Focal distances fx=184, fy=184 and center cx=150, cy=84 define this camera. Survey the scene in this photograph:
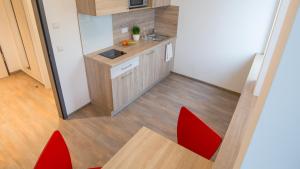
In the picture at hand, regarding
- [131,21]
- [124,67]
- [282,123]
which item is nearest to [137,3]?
[131,21]

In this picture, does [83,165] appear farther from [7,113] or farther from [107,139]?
[7,113]

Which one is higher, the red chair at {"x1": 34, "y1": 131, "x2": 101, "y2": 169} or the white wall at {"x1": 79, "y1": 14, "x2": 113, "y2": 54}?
the white wall at {"x1": 79, "y1": 14, "x2": 113, "y2": 54}

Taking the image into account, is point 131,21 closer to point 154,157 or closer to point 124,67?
point 124,67

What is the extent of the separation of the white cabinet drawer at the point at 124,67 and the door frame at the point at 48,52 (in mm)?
723

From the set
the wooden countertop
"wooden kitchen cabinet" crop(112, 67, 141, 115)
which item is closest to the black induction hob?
the wooden countertop

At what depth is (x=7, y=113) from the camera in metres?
2.77

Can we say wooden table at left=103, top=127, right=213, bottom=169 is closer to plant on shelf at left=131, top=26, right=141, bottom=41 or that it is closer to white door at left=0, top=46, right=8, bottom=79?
plant on shelf at left=131, top=26, right=141, bottom=41

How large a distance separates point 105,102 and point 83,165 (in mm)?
948

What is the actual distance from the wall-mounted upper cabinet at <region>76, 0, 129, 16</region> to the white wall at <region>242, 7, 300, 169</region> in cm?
220

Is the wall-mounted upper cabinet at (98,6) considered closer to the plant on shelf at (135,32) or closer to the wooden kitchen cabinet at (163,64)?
the plant on shelf at (135,32)

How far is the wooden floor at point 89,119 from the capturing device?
2213 mm

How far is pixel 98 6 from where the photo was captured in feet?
7.25

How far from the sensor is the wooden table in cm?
121

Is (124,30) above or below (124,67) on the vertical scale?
above
